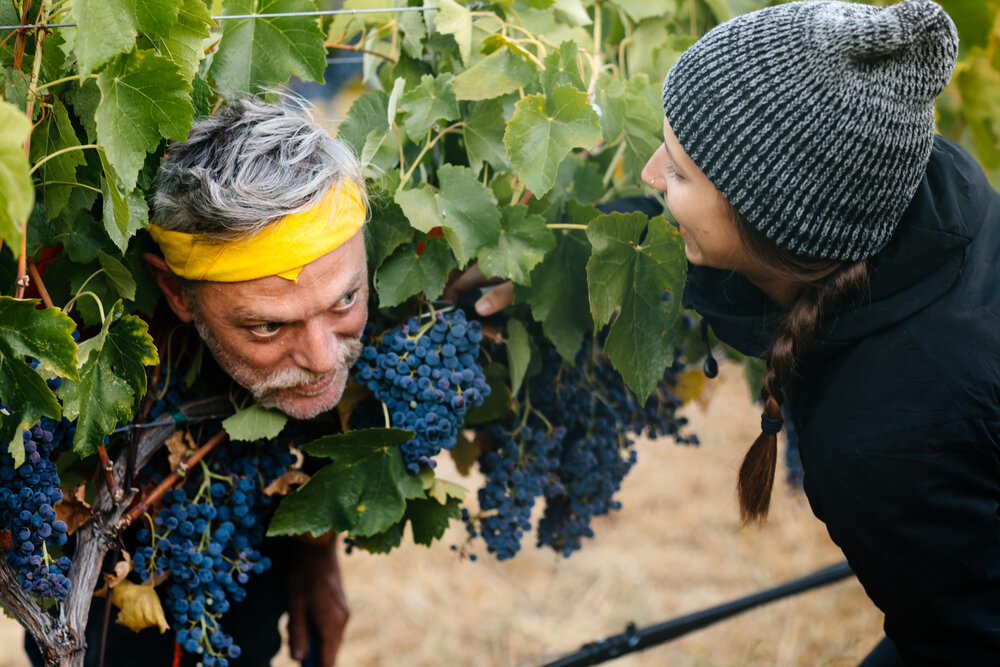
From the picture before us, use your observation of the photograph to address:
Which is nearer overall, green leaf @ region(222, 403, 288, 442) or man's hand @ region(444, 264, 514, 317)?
green leaf @ region(222, 403, 288, 442)

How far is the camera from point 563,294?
61.2 inches

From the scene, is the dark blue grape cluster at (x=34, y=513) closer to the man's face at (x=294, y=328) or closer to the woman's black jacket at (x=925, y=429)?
the man's face at (x=294, y=328)

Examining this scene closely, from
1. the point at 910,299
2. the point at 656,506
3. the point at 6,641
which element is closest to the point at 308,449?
the point at 910,299

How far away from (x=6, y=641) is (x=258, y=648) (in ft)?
6.44

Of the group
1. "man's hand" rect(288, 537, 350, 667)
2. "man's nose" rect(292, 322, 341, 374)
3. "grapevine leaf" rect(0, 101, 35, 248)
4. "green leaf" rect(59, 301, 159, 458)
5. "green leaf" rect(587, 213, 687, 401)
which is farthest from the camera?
"man's hand" rect(288, 537, 350, 667)

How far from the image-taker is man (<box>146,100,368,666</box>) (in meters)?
1.28

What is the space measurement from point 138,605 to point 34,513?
0.25m

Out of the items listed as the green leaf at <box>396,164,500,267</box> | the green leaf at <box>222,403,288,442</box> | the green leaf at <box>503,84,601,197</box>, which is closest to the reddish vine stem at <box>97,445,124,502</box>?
the green leaf at <box>222,403,288,442</box>

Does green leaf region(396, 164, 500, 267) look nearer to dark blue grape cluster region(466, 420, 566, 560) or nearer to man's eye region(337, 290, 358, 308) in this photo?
man's eye region(337, 290, 358, 308)

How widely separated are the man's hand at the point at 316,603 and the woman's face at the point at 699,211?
98cm

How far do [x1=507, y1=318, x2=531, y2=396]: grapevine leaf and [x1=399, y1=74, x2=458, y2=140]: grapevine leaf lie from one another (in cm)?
33

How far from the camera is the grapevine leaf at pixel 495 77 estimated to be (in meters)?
1.44

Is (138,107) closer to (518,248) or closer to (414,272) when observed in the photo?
(414,272)

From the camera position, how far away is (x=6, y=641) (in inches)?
131
